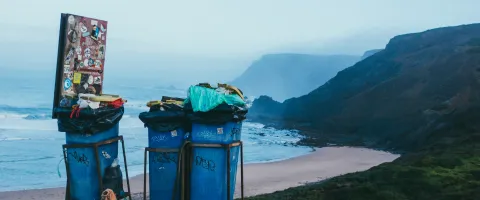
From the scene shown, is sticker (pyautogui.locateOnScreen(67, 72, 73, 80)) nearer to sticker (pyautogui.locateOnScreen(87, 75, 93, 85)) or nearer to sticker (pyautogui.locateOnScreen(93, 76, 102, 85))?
sticker (pyautogui.locateOnScreen(87, 75, 93, 85))

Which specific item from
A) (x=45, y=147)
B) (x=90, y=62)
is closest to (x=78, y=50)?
(x=90, y=62)

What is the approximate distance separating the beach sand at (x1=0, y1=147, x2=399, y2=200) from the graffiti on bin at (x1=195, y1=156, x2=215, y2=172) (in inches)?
277

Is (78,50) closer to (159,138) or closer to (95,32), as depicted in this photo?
(95,32)

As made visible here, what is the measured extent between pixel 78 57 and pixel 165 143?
4.55 feet

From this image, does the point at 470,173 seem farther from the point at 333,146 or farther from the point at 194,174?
the point at 333,146

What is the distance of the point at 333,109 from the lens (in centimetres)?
4478

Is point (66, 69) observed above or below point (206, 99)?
above

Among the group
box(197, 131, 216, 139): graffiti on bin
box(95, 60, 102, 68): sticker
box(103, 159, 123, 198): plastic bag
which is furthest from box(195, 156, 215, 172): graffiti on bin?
box(95, 60, 102, 68): sticker

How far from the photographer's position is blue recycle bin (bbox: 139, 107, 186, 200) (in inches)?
219

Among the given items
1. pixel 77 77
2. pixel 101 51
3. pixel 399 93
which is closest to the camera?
pixel 77 77

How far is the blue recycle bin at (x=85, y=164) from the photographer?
207 inches

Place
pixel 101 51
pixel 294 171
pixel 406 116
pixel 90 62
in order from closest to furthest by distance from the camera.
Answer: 1. pixel 90 62
2. pixel 101 51
3. pixel 294 171
4. pixel 406 116

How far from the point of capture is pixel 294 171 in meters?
18.5

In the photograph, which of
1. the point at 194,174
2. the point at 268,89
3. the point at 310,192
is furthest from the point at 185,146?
the point at 268,89
